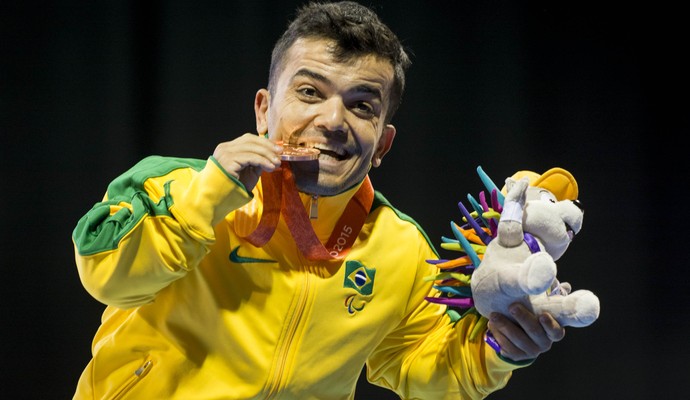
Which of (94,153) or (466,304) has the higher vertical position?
(466,304)

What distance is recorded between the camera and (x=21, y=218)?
2092mm

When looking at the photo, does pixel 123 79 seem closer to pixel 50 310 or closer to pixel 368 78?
pixel 50 310

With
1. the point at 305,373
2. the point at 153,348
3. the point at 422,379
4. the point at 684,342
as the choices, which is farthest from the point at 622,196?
the point at 153,348

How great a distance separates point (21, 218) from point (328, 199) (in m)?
0.96

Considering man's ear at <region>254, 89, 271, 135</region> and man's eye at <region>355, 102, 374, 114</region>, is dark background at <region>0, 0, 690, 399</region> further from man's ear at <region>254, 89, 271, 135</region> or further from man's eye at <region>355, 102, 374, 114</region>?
man's eye at <region>355, 102, 374, 114</region>

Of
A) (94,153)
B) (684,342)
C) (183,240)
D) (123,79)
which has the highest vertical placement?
(183,240)

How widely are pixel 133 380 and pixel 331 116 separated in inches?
21.3

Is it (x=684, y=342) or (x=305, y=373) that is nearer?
(x=305, y=373)

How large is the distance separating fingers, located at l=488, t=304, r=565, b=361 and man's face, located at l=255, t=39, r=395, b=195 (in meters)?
0.35

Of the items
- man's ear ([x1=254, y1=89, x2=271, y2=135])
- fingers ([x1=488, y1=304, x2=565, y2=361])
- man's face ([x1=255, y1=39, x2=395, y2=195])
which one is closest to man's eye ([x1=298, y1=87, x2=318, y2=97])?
man's face ([x1=255, y1=39, x2=395, y2=195])

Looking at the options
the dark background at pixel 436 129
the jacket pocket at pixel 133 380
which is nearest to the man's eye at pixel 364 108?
the jacket pocket at pixel 133 380

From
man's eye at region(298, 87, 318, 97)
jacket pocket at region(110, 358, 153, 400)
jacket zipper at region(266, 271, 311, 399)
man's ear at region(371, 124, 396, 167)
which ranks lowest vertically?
jacket pocket at region(110, 358, 153, 400)

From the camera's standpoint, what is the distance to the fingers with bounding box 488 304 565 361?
4.23 feet

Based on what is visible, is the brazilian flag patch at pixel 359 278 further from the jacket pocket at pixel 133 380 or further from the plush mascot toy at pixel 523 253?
the jacket pocket at pixel 133 380
